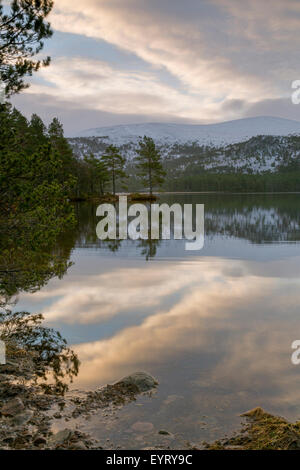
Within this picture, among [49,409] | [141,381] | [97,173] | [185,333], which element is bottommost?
[49,409]

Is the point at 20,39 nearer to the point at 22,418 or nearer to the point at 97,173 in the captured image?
the point at 22,418

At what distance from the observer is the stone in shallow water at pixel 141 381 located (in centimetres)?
642

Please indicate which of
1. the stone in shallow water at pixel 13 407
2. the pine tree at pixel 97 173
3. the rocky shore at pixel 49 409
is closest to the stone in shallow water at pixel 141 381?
the rocky shore at pixel 49 409

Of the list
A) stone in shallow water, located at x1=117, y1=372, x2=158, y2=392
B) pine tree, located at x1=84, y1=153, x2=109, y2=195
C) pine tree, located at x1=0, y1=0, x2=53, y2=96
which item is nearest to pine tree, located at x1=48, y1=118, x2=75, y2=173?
pine tree, located at x1=84, y1=153, x2=109, y2=195

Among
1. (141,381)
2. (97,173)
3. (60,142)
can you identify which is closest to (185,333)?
(141,381)

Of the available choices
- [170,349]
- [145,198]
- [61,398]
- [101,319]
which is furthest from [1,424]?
[145,198]

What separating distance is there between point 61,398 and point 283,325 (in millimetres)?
5533

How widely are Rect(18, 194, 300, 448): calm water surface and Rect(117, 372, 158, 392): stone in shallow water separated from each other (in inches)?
7.2

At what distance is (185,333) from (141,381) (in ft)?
8.00

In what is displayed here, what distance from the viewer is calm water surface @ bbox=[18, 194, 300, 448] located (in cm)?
574

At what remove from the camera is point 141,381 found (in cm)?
650

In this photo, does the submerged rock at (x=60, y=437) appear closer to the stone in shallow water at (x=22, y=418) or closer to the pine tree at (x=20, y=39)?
the stone in shallow water at (x=22, y=418)

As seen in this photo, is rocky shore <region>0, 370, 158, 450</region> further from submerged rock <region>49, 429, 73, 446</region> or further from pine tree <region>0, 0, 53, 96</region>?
pine tree <region>0, 0, 53, 96</region>

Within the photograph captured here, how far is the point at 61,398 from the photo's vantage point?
20.4 feet
